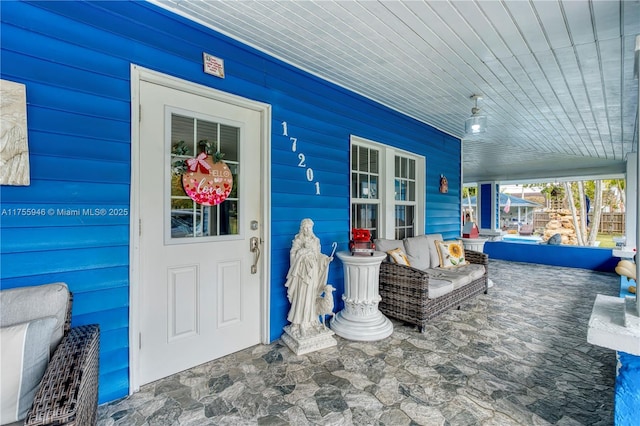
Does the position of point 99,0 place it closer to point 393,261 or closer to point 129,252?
point 129,252

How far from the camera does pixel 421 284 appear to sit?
2.94 metres

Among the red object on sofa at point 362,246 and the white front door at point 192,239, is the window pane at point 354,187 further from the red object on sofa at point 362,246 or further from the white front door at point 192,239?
the white front door at point 192,239

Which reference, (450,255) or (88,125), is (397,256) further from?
(88,125)

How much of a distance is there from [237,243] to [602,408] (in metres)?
2.75

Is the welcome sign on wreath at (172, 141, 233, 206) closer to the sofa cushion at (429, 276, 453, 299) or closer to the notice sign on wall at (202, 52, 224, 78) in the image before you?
the notice sign on wall at (202, 52, 224, 78)

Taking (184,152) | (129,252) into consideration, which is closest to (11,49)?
(184,152)

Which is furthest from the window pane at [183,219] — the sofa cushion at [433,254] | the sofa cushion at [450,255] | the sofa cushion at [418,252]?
the sofa cushion at [450,255]

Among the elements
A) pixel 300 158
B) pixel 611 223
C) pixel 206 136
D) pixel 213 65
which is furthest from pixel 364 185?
pixel 611 223

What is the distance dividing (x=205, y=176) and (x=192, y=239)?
0.50m

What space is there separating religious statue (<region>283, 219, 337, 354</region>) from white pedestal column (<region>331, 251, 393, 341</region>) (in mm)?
280

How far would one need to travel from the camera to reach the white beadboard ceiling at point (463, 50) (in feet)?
6.36

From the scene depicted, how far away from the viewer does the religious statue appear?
255cm

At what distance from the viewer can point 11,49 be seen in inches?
59.7

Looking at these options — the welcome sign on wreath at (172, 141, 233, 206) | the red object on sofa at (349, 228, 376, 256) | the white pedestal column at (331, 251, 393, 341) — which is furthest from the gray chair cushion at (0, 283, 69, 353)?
the red object on sofa at (349, 228, 376, 256)
